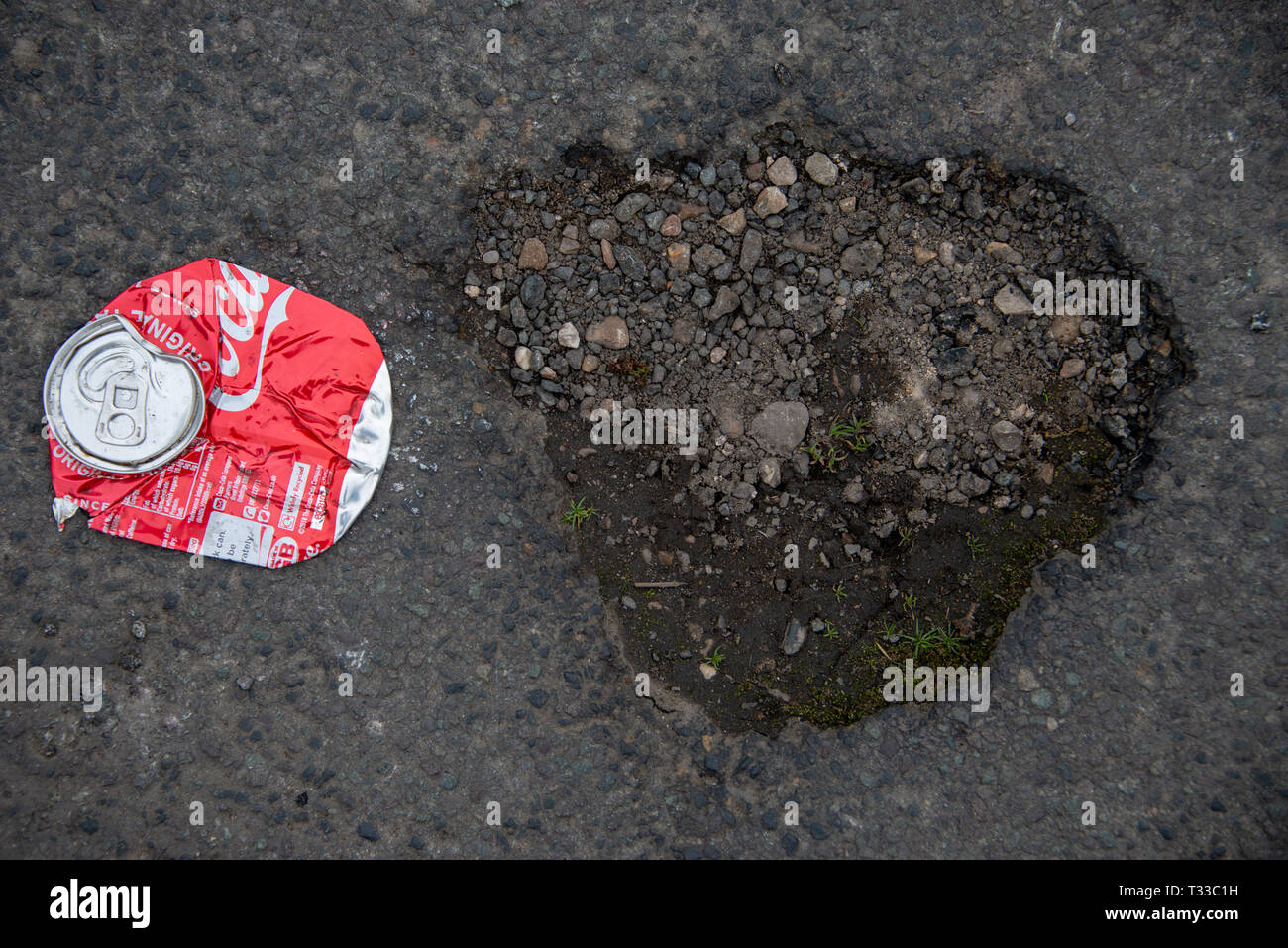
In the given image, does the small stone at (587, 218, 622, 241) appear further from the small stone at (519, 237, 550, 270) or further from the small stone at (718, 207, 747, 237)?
the small stone at (718, 207, 747, 237)

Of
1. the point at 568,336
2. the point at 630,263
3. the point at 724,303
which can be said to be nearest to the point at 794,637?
the point at 724,303

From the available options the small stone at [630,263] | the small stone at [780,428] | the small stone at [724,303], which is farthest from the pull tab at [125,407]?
the small stone at [780,428]

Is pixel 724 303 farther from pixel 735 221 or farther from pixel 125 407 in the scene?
pixel 125 407

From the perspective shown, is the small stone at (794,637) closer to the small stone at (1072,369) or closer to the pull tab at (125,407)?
the small stone at (1072,369)

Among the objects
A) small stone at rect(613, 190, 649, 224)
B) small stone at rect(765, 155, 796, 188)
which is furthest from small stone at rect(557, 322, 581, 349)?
small stone at rect(765, 155, 796, 188)
